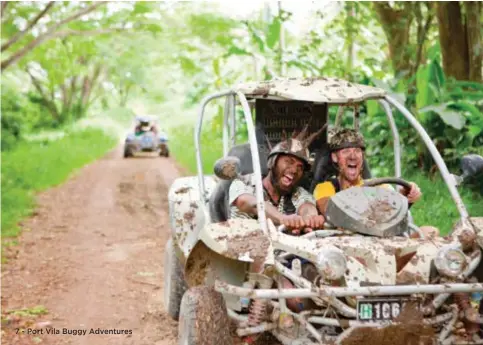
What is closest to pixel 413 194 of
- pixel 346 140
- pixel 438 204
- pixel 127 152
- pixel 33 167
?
pixel 346 140

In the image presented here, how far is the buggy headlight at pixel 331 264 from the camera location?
411 cm

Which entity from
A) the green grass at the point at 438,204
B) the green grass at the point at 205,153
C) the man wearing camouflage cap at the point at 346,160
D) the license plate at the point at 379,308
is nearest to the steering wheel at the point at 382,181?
the man wearing camouflage cap at the point at 346,160

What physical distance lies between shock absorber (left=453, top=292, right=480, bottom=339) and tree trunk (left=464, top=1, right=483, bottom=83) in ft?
22.0

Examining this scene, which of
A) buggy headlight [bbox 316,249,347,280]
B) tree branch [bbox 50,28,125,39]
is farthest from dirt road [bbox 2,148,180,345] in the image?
tree branch [bbox 50,28,125,39]

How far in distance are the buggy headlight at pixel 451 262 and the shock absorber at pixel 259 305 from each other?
921 millimetres

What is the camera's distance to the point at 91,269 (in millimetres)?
8297

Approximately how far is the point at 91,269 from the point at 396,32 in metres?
6.89

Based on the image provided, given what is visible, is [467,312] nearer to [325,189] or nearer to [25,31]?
[325,189]

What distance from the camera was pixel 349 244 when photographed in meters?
4.42

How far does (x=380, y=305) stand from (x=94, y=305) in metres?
3.39

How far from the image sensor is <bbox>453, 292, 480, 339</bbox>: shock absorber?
4.31m

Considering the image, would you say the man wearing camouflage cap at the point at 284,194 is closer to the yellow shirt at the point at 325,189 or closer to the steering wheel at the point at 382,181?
the yellow shirt at the point at 325,189

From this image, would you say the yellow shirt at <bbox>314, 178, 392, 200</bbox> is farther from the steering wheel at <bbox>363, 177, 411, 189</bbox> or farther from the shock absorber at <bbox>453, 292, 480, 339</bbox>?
the shock absorber at <bbox>453, 292, 480, 339</bbox>

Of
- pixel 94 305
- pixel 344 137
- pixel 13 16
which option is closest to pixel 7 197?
pixel 13 16
